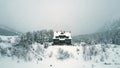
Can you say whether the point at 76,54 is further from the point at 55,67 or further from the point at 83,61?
the point at 55,67

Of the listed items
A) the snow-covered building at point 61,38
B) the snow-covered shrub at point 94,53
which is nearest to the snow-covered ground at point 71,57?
the snow-covered shrub at point 94,53

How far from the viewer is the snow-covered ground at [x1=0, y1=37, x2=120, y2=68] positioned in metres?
62.4

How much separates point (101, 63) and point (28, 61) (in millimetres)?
21796

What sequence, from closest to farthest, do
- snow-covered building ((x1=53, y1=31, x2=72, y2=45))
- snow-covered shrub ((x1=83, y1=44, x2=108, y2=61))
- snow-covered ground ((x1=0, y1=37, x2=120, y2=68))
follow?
snow-covered ground ((x1=0, y1=37, x2=120, y2=68))
snow-covered shrub ((x1=83, y1=44, x2=108, y2=61))
snow-covered building ((x1=53, y1=31, x2=72, y2=45))

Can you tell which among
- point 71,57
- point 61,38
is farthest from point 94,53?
point 61,38

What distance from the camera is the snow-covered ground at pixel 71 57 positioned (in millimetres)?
62447

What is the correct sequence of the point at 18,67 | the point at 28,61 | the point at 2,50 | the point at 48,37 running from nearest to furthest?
the point at 18,67 < the point at 28,61 < the point at 2,50 < the point at 48,37

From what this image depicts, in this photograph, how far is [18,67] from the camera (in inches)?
2197

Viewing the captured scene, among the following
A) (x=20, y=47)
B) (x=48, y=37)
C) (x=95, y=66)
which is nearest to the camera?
(x=95, y=66)

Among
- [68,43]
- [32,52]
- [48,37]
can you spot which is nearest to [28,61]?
[32,52]

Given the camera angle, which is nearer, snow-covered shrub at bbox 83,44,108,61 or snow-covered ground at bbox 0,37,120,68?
snow-covered ground at bbox 0,37,120,68

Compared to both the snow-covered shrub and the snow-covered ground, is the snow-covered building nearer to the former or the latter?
the snow-covered ground

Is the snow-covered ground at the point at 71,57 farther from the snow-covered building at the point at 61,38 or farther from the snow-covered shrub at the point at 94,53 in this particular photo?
the snow-covered building at the point at 61,38

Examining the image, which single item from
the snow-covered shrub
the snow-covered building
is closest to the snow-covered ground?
the snow-covered shrub
